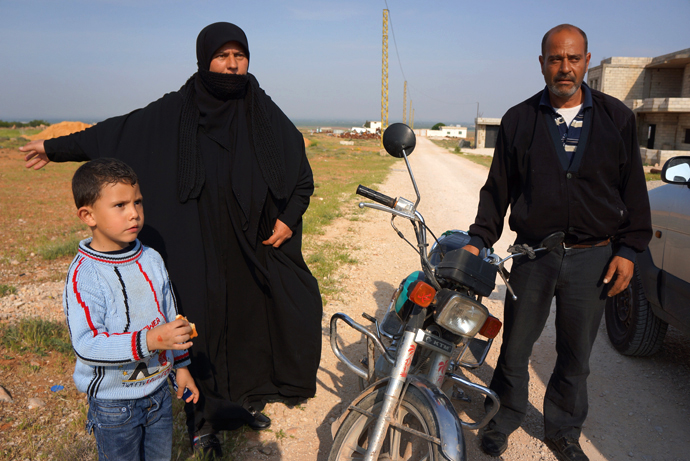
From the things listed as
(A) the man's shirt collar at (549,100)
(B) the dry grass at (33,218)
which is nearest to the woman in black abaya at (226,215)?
(A) the man's shirt collar at (549,100)

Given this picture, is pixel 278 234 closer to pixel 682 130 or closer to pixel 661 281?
pixel 661 281

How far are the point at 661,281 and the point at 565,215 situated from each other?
5.34 feet

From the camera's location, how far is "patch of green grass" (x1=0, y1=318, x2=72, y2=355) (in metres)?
3.92

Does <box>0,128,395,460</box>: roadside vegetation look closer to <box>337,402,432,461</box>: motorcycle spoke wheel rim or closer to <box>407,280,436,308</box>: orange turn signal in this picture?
<box>337,402,432,461</box>: motorcycle spoke wheel rim

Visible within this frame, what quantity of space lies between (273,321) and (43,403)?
1.66 m

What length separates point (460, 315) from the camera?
2.12m

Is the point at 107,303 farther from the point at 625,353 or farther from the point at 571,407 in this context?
the point at 625,353

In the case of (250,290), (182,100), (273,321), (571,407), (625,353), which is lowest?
(625,353)

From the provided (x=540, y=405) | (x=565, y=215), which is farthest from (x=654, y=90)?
(x=565, y=215)

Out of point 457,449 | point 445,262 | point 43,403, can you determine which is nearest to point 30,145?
point 43,403

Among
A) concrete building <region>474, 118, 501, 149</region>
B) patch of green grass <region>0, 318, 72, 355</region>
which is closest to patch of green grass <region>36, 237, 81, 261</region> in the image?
patch of green grass <region>0, 318, 72, 355</region>

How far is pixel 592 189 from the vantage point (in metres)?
2.51

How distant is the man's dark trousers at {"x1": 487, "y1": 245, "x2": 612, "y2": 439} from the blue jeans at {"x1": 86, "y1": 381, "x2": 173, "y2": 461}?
1.90 metres

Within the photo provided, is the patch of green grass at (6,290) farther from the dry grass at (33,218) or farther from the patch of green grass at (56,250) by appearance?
the patch of green grass at (56,250)
